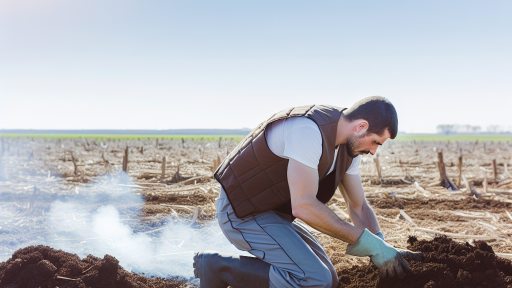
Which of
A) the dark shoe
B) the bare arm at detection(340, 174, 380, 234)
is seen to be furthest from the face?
the dark shoe

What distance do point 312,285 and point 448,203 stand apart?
567 centimetres

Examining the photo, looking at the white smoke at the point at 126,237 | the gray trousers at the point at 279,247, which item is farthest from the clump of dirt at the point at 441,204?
the gray trousers at the point at 279,247

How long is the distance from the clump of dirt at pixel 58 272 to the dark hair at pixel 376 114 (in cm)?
227

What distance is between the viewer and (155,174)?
38.1 ft

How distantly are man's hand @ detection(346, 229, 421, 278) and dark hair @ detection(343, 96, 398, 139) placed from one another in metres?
0.75

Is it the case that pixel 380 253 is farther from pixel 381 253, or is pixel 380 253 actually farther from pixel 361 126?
pixel 361 126

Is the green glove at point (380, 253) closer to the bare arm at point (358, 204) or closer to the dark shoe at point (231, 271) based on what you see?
the bare arm at point (358, 204)

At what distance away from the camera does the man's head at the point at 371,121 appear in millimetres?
2432

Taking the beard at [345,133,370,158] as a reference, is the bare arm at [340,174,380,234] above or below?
below

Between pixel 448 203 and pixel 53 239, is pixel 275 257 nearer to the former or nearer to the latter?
pixel 53 239

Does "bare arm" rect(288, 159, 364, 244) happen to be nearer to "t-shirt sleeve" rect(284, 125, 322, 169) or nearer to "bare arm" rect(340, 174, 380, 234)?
"t-shirt sleeve" rect(284, 125, 322, 169)

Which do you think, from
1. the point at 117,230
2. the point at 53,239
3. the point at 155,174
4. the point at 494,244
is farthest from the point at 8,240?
the point at 155,174

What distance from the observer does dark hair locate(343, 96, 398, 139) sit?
2.43 meters

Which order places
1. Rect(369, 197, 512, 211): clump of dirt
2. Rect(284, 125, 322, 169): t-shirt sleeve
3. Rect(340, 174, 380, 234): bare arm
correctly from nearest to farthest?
Rect(284, 125, 322, 169): t-shirt sleeve < Rect(340, 174, 380, 234): bare arm < Rect(369, 197, 512, 211): clump of dirt
